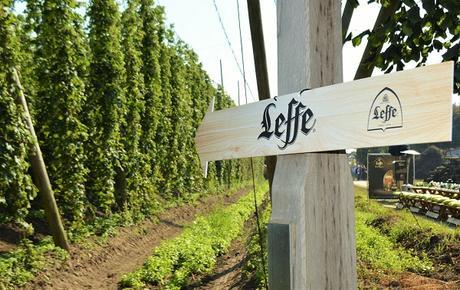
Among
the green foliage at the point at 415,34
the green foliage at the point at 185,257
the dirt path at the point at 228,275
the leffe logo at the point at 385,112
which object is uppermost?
the green foliage at the point at 415,34

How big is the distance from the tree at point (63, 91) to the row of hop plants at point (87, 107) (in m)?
0.02

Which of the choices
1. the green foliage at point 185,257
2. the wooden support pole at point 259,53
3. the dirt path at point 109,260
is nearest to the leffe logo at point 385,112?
the wooden support pole at point 259,53

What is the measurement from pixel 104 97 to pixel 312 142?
900cm

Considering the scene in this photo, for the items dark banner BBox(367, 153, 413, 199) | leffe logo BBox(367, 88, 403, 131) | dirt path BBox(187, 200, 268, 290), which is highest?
leffe logo BBox(367, 88, 403, 131)

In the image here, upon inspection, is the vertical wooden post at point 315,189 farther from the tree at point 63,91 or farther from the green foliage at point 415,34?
the tree at point 63,91

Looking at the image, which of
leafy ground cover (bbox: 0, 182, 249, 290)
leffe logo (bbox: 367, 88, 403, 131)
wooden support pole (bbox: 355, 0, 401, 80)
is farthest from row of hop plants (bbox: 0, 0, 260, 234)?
leffe logo (bbox: 367, 88, 403, 131)

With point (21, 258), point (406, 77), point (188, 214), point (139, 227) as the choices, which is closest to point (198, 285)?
point (21, 258)

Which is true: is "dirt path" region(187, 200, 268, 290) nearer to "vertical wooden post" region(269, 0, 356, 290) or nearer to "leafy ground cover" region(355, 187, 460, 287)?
"leafy ground cover" region(355, 187, 460, 287)

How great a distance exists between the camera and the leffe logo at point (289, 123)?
1.53 metres

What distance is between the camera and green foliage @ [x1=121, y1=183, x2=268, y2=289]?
6.93 meters

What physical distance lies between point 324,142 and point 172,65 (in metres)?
15.5

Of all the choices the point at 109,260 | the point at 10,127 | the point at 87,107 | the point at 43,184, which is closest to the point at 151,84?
the point at 87,107

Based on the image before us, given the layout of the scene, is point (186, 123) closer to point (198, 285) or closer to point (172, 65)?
point (172, 65)

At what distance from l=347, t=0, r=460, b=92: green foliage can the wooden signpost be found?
69 centimetres
